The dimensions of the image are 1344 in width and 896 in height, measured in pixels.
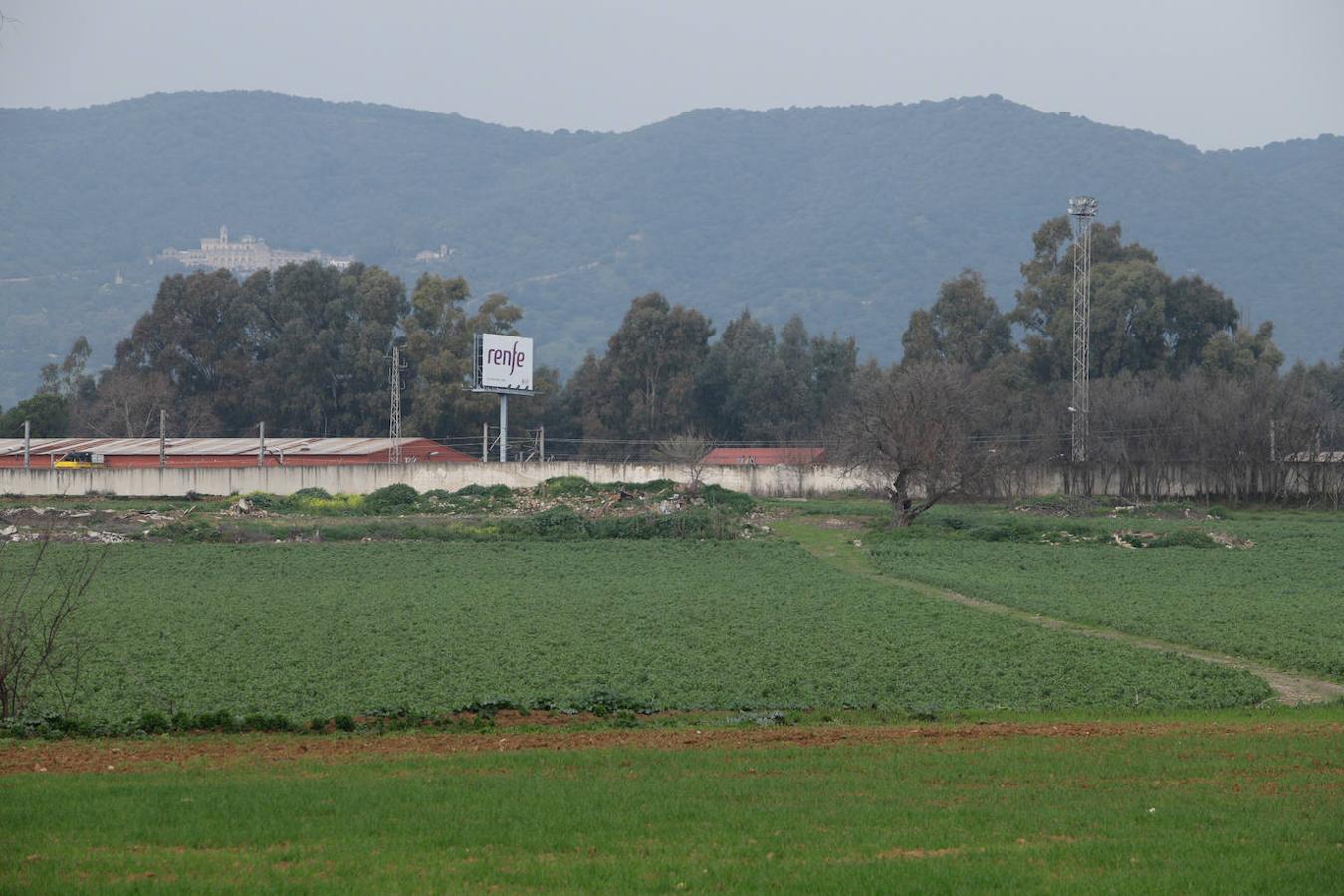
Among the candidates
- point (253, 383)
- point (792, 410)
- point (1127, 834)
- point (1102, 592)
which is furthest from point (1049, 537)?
point (253, 383)

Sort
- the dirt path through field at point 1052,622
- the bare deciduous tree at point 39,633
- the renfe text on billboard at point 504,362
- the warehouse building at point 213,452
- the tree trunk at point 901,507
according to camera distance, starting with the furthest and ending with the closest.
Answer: the warehouse building at point 213,452, the renfe text on billboard at point 504,362, the tree trunk at point 901,507, the dirt path through field at point 1052,622, the bare deciduous tree at point 39,633

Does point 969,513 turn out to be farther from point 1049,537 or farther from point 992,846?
point 992,846

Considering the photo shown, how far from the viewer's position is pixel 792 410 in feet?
352

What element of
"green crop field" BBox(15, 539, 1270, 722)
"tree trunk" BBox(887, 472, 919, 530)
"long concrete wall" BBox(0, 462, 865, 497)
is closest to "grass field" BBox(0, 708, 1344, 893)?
"green crop field" BBox(15, 539, 1270, 722)

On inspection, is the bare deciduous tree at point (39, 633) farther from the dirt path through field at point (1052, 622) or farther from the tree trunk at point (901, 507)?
the tree trunk at point (901, 507)

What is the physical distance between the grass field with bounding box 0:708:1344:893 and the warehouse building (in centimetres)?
6401

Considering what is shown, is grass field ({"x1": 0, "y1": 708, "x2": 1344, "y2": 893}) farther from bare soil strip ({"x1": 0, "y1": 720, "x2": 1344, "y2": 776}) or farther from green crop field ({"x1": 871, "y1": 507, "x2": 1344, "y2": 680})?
green crop field ({"x1": 871, "y1": 507, "x2": 1344, "y2": 680})

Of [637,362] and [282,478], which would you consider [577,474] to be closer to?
[282,478]

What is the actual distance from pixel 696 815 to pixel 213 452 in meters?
75.0

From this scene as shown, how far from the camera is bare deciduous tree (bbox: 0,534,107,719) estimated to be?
17.8 meters

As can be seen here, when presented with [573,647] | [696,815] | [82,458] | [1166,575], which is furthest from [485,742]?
[82,458]

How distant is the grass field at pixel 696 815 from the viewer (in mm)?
10125

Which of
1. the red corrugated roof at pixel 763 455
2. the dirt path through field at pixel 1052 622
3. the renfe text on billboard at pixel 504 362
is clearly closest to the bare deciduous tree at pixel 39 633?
the dirt path through field at pixel 1052 622

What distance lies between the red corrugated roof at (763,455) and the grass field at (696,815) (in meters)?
66.6
